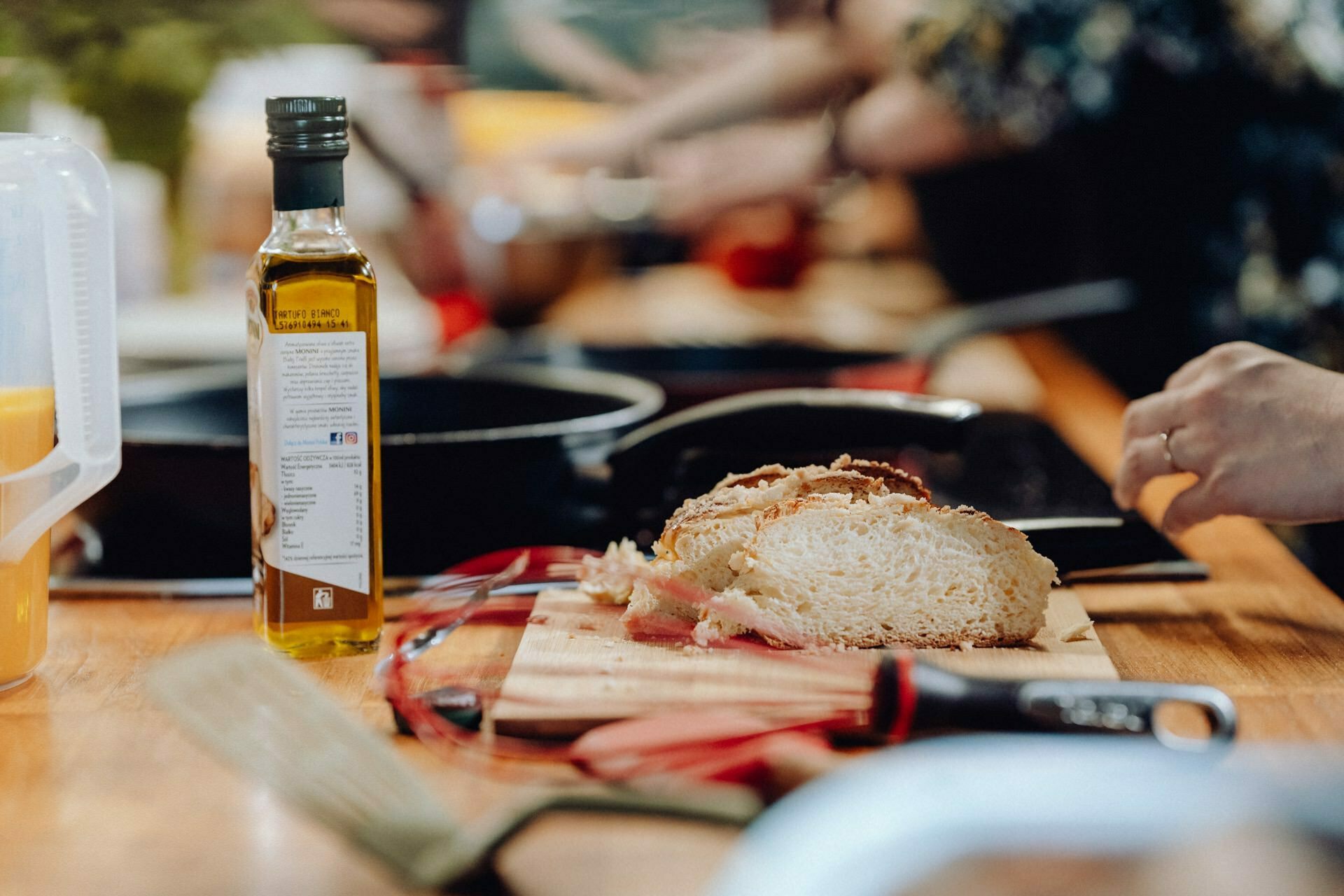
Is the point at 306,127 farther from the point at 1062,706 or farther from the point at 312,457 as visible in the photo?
the point at 1062,706

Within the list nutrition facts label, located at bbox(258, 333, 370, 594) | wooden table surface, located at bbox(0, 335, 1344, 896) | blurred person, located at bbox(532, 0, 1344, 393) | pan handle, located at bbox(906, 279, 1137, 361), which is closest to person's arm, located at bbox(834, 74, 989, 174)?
blurred person, located at bbox(532, 0, 1344, 393)

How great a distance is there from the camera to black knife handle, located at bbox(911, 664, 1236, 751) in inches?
21.0

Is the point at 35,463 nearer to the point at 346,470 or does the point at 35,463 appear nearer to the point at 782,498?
the point at 346,470

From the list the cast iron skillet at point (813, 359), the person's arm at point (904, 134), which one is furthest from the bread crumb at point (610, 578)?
the person's arm at point (904, 134)

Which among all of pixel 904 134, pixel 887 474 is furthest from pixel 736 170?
pixel 887 474

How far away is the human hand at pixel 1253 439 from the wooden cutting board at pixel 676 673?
0.59ft

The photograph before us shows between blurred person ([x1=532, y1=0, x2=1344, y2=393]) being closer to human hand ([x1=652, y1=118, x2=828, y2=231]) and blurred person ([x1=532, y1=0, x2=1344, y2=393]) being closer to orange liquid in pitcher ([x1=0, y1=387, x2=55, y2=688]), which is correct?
human hand ([x1=652, y1=118, x2=828, y2=231])

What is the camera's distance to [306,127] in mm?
664

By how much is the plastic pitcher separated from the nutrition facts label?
78 millimetres

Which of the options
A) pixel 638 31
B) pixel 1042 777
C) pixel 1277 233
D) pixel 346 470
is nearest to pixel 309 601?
pixel 346 470

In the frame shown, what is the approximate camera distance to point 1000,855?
374mm

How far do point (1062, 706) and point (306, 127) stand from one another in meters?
0.45

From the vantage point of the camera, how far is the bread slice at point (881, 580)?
71cm

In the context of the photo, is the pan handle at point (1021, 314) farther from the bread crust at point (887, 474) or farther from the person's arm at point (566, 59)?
the person's arm at point (566, 59)
